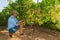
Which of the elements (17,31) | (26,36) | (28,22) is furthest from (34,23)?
(17,31)

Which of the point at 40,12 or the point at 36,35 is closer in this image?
the point at 36,35

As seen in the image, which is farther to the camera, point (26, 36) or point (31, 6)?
point (31, 6)

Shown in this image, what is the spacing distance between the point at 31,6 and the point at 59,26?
1.73 m

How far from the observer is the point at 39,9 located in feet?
42.1

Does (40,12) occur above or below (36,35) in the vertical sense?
above

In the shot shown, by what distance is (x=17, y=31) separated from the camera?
27.6 feet

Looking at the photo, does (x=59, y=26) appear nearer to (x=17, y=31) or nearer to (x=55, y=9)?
(x=55, y=9)

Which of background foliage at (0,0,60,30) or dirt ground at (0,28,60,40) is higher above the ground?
background foliage at (0,0,60,30)

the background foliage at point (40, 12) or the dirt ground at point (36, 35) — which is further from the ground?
the background foliage at point (40, 12)

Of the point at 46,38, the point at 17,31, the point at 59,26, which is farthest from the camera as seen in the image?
the point at 59,26

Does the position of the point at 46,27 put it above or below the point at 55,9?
below

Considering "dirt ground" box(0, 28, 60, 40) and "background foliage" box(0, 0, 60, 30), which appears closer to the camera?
"dirt ground" box(0, 28, 60, 40)

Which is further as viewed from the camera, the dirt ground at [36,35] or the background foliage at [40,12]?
the background foliage at [40,12]

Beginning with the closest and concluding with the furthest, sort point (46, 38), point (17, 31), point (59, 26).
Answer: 1. point (17, 31)
2. point (46, 38)
3. point (59, 26)
